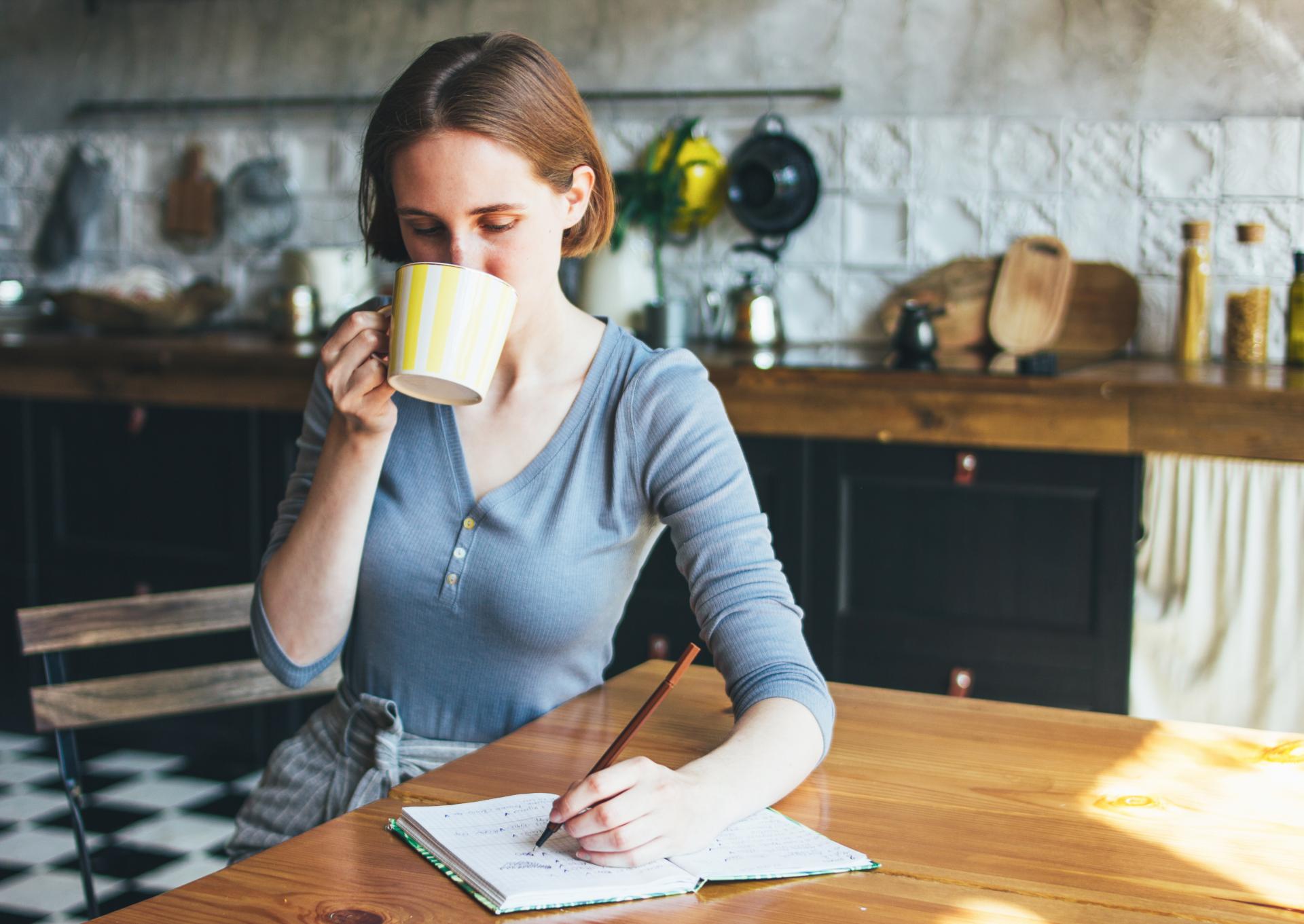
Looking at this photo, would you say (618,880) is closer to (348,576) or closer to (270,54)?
(348,576)

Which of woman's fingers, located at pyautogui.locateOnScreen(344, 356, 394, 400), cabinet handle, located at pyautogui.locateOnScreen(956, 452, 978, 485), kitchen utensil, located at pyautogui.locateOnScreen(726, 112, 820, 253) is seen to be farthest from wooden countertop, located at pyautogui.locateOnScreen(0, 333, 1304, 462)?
woman's fingers, located at pyautogui.locateOnScreen(344, 356, 394, 400)

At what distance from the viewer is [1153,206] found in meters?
2.71

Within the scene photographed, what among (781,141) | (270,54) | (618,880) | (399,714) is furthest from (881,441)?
(270,54)

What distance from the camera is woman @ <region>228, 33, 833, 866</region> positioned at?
3.77ft

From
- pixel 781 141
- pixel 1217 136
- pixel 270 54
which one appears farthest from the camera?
pixel 270 54

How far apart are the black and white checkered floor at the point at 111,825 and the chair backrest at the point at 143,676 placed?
0.73 metres

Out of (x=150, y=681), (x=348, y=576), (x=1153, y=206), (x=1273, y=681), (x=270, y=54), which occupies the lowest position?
(x=1273, y=681)

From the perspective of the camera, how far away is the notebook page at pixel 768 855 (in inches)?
32.8

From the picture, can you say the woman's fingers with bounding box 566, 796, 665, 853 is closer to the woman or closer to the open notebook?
the open notebook

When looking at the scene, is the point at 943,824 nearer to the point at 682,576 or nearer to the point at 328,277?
the point at 682,576

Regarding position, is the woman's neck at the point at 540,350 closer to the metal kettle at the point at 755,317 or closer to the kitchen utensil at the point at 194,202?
the metal kettle at the point at 755,317

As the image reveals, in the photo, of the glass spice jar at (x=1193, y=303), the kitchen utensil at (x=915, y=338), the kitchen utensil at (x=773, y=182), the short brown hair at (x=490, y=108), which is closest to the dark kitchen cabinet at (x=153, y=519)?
the kitchen utensil at (x=773, y=182)

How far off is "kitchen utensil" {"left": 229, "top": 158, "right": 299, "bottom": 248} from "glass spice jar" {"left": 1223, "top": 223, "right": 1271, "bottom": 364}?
2.36m

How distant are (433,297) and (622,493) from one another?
35cm
